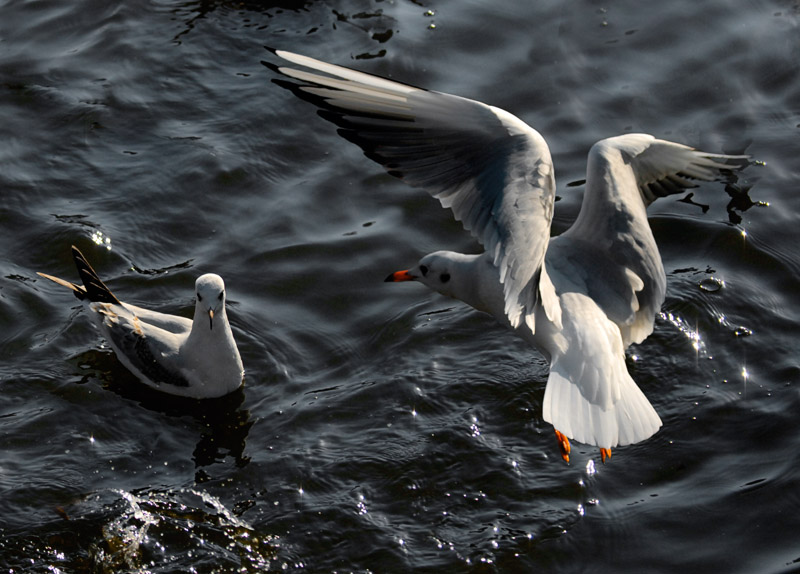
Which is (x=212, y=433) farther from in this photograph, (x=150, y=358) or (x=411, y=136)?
(x=411, y=136)

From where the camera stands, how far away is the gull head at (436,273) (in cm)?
630

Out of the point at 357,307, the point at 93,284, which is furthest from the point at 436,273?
the point at 93,284

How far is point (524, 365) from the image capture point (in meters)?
6.65

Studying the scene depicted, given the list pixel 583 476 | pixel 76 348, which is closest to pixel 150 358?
pixel 76 348

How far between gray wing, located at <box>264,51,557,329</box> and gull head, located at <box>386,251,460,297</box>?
83 cm

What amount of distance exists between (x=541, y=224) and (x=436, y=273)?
1.32 metres

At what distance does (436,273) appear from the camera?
6348mm

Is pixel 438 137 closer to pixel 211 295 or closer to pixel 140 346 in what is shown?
pixel 211 295

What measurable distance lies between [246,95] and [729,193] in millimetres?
3832

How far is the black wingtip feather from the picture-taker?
669 centimetres

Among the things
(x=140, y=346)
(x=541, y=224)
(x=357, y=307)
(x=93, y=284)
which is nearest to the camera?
(x=541, y=224)

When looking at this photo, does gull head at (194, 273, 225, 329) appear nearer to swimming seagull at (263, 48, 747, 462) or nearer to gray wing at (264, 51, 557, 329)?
swimming seagull at (263, 48, 747, 462)

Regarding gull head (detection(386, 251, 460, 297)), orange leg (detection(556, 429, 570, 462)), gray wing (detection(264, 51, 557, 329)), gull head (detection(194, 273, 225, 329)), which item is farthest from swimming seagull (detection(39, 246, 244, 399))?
orange leg (detection(556, 429, 570, 462))

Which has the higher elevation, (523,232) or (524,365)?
(523,232)
